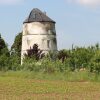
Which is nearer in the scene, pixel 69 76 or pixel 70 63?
pixel 69 76

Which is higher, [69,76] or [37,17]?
[37,17]

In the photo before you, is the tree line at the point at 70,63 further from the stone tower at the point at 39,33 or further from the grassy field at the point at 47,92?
the stone tower at the point at 39,33

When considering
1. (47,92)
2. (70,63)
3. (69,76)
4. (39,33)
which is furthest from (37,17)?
(47,92)

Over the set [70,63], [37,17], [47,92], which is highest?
[37,17]

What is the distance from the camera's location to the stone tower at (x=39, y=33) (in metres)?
75.4

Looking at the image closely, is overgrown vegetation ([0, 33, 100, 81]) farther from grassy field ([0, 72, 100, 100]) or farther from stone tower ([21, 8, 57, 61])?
stone tower ([21, 8, 57, 61])

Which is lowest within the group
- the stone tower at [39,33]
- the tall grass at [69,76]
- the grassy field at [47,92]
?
the grassy field at [47,92]

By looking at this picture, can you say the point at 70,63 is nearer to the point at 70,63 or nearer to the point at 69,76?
the point at 70,63

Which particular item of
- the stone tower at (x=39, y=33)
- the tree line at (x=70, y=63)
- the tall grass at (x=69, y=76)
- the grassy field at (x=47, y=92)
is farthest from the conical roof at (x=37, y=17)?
the grassy field at (x=47, y=92)

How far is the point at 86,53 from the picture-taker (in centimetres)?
4791

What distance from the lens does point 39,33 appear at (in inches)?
2963

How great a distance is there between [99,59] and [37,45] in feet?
112

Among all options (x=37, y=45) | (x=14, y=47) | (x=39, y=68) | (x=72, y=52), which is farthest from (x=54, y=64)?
(x=14, y=47)

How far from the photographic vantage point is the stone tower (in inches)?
2968
